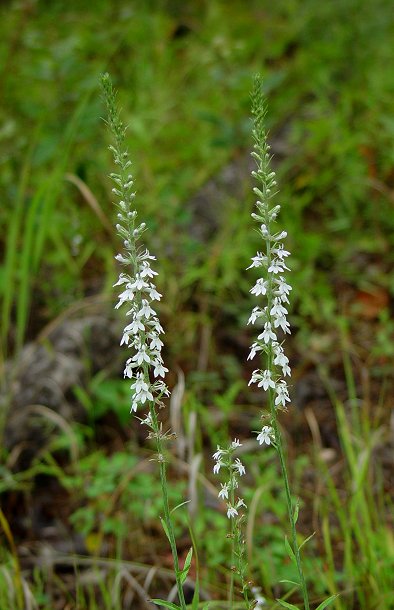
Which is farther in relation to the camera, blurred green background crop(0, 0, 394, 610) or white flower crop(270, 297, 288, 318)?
blurred green background crop(0, 0, 394, 610)

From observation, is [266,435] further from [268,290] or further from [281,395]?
[268,290]

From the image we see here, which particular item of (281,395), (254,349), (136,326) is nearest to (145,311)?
(136,326)

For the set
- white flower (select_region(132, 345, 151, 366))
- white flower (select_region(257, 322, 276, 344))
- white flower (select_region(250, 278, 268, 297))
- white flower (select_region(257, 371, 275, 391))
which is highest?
white flower (select_region(250, 278, 268, 297))

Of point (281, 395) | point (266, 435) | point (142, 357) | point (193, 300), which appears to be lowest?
point (266, 435)

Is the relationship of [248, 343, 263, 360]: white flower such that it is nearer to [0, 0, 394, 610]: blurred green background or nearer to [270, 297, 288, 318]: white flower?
[270, 297, 288, 318]: white flower

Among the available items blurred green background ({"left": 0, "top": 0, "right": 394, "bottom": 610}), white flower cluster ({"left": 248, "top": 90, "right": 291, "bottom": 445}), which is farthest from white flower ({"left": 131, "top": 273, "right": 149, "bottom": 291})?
blurred green background ({"left": 0, "top": 0, "right": 394, "bottom": 610})

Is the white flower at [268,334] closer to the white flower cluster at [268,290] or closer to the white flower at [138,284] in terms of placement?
the white flower cluster at [268,290]

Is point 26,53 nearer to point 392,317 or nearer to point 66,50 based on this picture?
point 66,50

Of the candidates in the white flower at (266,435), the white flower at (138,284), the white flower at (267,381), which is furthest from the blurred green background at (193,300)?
the white flower at (138,284)
